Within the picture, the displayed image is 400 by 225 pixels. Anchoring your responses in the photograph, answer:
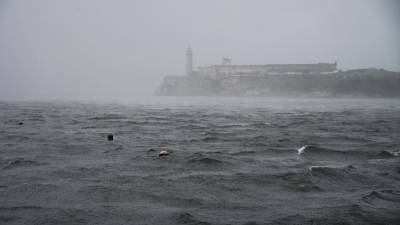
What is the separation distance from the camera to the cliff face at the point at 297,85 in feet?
406

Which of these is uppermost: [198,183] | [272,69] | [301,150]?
[272,69]

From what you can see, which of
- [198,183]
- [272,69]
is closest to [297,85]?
[272,69]

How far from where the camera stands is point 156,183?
8906 millimetres

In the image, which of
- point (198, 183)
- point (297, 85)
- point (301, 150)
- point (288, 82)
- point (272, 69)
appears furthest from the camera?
point (272, 69)

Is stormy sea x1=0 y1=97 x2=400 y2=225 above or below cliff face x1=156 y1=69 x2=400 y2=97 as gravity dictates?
below

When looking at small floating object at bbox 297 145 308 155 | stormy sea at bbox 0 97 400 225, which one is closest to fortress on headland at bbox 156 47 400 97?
small floating object at bbox 297 145 308 155

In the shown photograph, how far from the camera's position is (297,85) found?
148125 mm

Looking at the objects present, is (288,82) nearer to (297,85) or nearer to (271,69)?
(297,85)

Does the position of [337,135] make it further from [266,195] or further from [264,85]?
[264,85]

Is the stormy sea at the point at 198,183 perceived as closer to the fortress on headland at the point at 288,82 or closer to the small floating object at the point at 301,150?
the small floating object at the point at 301,150

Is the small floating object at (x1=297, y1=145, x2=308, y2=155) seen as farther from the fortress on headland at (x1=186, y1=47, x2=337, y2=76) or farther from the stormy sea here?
the fortress on headland at (x1=186, y1=47, x2=337, y2=76)

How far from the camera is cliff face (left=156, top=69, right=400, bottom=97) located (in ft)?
406

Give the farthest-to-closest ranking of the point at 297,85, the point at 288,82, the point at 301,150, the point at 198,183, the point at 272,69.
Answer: the point at 272,69, the point at 288,82, the point at 297,85, the point at 301,150, the point at 198,183

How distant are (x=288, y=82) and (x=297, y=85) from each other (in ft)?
18.4
